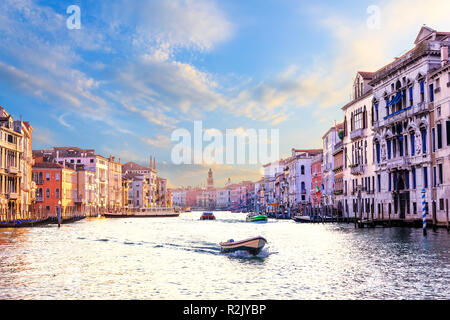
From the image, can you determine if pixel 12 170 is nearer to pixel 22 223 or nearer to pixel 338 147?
pixel 22 223

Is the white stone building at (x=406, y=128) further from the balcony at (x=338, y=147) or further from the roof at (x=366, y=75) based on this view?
the balcony at (x=338, y=147)

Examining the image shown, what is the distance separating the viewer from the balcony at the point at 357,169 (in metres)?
53.7

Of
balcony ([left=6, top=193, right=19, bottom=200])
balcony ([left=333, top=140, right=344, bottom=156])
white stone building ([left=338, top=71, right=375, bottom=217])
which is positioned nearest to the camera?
white stone building ([left=338, top=71, right=375, bottom=217])

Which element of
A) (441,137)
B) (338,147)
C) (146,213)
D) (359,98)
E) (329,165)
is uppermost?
(359,98)

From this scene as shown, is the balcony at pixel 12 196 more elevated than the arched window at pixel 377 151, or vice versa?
the arched window at pixel 377 151

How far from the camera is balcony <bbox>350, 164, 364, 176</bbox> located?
176ft

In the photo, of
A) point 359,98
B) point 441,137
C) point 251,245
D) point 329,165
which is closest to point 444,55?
point 441,137

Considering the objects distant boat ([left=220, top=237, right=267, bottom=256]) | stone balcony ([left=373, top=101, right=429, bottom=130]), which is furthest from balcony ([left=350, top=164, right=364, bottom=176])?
distant boat ([left=220, top=237, right=267, bottom=256])

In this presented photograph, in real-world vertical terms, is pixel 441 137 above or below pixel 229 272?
above

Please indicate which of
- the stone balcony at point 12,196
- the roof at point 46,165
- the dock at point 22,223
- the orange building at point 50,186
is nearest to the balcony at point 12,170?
the stone balcony at point 12,196

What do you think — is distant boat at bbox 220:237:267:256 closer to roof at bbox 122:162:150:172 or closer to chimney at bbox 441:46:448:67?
chimney at bbox 441:46:448:67

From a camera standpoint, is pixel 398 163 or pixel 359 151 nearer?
pixel 398 163

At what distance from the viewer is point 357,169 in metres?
54.3

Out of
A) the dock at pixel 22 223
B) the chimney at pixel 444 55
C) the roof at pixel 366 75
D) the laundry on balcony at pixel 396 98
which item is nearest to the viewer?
the chimney at pixel 444 55
